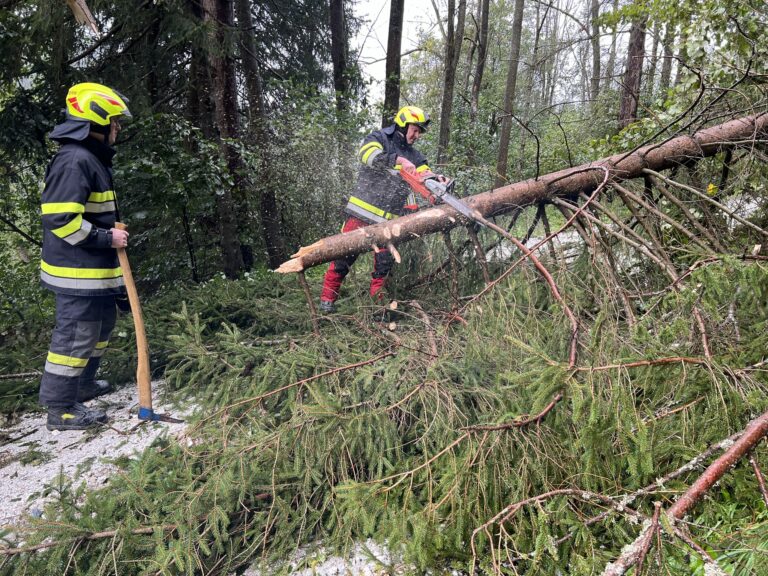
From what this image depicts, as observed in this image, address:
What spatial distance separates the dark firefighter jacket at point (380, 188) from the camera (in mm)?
4328

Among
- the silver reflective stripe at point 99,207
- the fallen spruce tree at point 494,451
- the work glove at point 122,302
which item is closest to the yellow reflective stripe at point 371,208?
the fallen spruce tree at point 494,451

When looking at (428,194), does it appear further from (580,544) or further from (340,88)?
(340,88)

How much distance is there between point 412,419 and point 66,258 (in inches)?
100

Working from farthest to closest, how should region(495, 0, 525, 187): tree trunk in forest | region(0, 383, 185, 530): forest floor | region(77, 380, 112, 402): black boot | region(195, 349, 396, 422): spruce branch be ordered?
region(495, 0, 525, 187): tree trunk in forest
region(77, 380, 112, 402): black boot
region(0, 383, 185, 530): forest floor
region(195, 349, 396, 422): spruce branch

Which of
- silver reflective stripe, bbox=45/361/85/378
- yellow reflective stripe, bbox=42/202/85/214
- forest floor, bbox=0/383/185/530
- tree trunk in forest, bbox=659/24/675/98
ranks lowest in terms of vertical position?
forest floor, bbox=0/383/185/530

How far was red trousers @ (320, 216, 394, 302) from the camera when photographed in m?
4.27

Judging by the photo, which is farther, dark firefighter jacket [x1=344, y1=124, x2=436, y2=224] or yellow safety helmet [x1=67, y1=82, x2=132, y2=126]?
dark firefighter jacket [x1=344, y1=124, x2=436, y2=224]

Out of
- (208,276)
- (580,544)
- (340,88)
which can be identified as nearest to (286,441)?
(580,544)

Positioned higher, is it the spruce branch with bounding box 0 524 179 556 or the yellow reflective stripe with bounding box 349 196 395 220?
the yellow reflective stripe with bounding box 349 196 395 220

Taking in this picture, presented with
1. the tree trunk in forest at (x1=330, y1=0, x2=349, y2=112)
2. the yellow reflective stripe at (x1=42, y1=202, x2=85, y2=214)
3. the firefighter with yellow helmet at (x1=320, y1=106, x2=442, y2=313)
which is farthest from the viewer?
the tree trunk in forest at (x1=330, y1=0, x2=349, y2=112)

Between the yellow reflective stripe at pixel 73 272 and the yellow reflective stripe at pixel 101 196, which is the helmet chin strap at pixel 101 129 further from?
the yellow reflective stripe at pixel 73 272

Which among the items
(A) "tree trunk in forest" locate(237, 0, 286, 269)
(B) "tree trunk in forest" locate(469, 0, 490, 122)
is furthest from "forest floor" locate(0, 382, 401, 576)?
(B) "tree trunk in forest" locate(469, 0, 490, 122)

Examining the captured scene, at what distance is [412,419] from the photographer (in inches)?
101

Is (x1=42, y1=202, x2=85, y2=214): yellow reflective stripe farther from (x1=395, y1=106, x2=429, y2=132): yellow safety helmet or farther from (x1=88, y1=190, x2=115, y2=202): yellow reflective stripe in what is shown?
(x1=395, y1=106, x2=429, y2=132): yellow safety helmet
